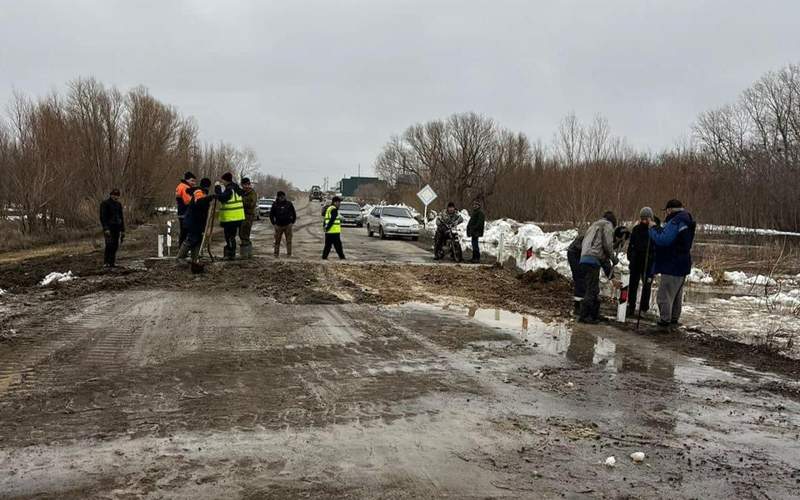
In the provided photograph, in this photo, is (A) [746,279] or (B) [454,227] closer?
(A) [746,279]

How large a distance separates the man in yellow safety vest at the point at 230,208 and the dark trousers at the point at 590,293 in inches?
325

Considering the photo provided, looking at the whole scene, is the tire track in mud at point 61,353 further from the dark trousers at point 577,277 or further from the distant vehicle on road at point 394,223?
the distant vehicle on road at point 394,223

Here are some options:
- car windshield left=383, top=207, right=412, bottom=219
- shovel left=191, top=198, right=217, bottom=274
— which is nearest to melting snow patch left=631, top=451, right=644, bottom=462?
shovel left=191, top=198, right=217, bottom=274

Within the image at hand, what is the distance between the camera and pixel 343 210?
3878 centimetres

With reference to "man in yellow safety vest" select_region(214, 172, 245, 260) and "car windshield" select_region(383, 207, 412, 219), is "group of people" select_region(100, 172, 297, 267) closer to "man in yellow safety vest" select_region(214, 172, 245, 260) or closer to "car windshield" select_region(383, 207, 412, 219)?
"man in yellow safety vest" select_region(214, 172, 245, 260)

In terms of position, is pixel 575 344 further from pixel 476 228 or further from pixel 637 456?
pixel 476 228

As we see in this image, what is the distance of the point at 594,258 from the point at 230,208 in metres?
8.67

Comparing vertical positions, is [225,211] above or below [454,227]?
above

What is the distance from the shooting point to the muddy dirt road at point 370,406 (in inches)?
150

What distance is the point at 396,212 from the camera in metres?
29.0

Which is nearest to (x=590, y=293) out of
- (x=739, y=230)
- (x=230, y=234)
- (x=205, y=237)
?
(x=230, y=234)

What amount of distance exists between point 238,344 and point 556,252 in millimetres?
15343


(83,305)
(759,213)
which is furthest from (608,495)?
(759,213)

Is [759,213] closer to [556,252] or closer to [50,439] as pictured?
[556,252]
